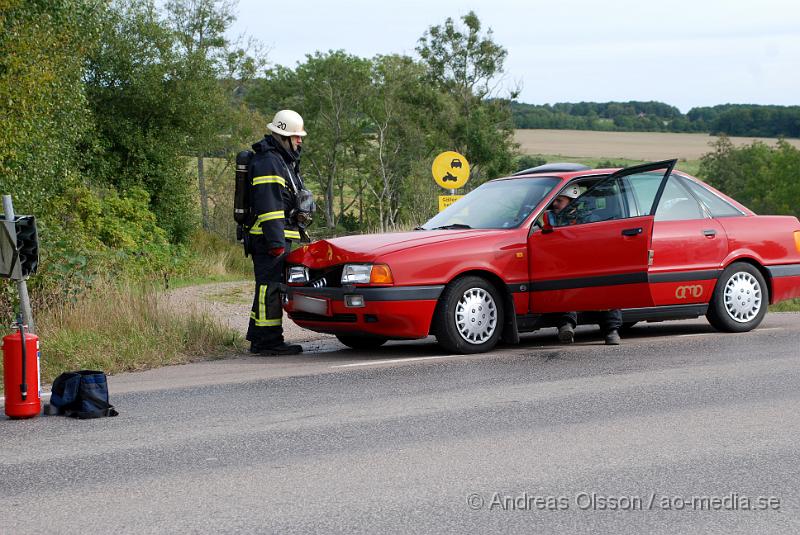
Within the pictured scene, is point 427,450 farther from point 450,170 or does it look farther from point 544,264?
point 450,170

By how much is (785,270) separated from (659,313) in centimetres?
176

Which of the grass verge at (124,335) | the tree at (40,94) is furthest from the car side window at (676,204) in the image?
the tree at (40,94)

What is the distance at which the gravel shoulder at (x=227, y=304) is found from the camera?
12109 mm

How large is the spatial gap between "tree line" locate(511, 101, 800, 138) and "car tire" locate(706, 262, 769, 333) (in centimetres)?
9409

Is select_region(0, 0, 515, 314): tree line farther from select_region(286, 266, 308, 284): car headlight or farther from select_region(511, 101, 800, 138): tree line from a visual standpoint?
select_region(511, 101, 800, 138): tree line

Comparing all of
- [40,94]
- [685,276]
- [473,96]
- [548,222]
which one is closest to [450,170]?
[40,94]

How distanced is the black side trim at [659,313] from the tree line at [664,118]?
311ft

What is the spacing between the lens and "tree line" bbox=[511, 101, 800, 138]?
11075 cm

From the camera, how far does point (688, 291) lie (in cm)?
1094

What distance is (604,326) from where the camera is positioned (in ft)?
35.6

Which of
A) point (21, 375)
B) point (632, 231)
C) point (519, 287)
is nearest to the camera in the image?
point (21, 375)

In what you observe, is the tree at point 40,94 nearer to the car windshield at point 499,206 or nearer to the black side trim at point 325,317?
the black side trim at point 325,317

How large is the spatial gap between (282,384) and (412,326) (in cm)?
157

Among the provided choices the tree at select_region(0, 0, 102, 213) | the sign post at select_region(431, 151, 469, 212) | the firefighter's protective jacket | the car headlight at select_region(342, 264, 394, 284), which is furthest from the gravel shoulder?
the sign post at select_region(431, 151, 469, 212)
